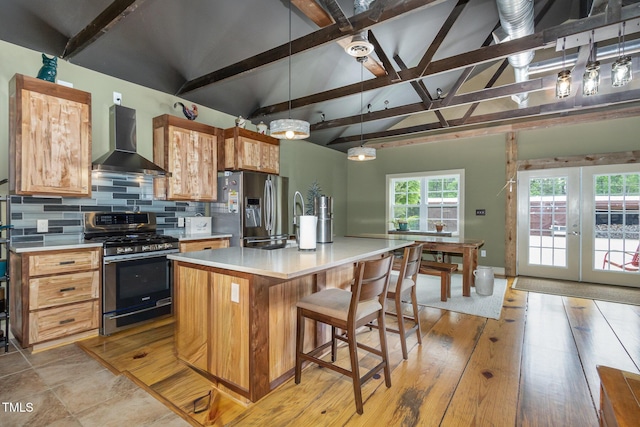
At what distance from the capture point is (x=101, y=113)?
134 inches

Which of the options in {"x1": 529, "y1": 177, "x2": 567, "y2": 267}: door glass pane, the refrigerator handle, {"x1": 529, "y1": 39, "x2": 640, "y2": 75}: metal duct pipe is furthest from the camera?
{"x1": 529, "y1": 177, "x2": 567, "y2": 267}: door glass pane

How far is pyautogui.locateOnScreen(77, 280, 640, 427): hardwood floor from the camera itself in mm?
1730

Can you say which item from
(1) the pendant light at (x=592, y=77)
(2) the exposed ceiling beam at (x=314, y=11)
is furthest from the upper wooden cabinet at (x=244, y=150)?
(1) the pendant light at (x=592, y=77)

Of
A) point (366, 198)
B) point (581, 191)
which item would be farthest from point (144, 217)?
point (581, 191)

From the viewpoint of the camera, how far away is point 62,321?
2602mm

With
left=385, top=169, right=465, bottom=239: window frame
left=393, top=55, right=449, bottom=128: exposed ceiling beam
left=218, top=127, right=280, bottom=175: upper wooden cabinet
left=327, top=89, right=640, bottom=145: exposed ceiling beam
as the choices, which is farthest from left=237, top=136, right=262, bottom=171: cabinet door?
left=385, top=169, right=465, bottom=239: window frame

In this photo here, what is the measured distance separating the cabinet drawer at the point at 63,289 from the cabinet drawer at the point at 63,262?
0.17ft

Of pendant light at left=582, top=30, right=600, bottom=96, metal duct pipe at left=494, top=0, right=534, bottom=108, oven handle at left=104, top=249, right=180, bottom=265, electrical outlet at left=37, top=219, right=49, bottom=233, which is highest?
metal duct pipe at left=494, top=0, right=534, bottom=108

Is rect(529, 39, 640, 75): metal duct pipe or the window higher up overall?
rect(529, 39, 640, 75): metal duct pipe

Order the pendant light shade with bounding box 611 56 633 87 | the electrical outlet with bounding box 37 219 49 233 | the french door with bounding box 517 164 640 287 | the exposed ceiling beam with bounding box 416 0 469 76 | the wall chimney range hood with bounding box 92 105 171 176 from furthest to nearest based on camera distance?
the french door with bounding box 517 164 640 287 < the exposed ceiling beam with bounding box 416 0 469 76 < the wall chimney range hood with bounding box 92 105 171 176 < the electrical outlet with bounding box 37 219 49 233 < the pendant light shade with bounding box 611 56 633 87

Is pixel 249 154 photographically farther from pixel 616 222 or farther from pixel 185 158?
pixel 616 222

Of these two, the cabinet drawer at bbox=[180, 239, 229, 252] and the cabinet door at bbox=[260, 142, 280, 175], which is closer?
the cabinet drawer at bbox=[180, 239, 229, 252]

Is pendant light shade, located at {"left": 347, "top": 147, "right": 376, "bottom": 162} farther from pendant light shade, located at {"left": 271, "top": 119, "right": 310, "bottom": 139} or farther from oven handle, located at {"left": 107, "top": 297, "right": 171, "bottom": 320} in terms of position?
oven handle, located at {"left": 107, "top": 297, "right": 171, "bottom": 320}

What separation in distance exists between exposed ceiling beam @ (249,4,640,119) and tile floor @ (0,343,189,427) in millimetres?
3796
